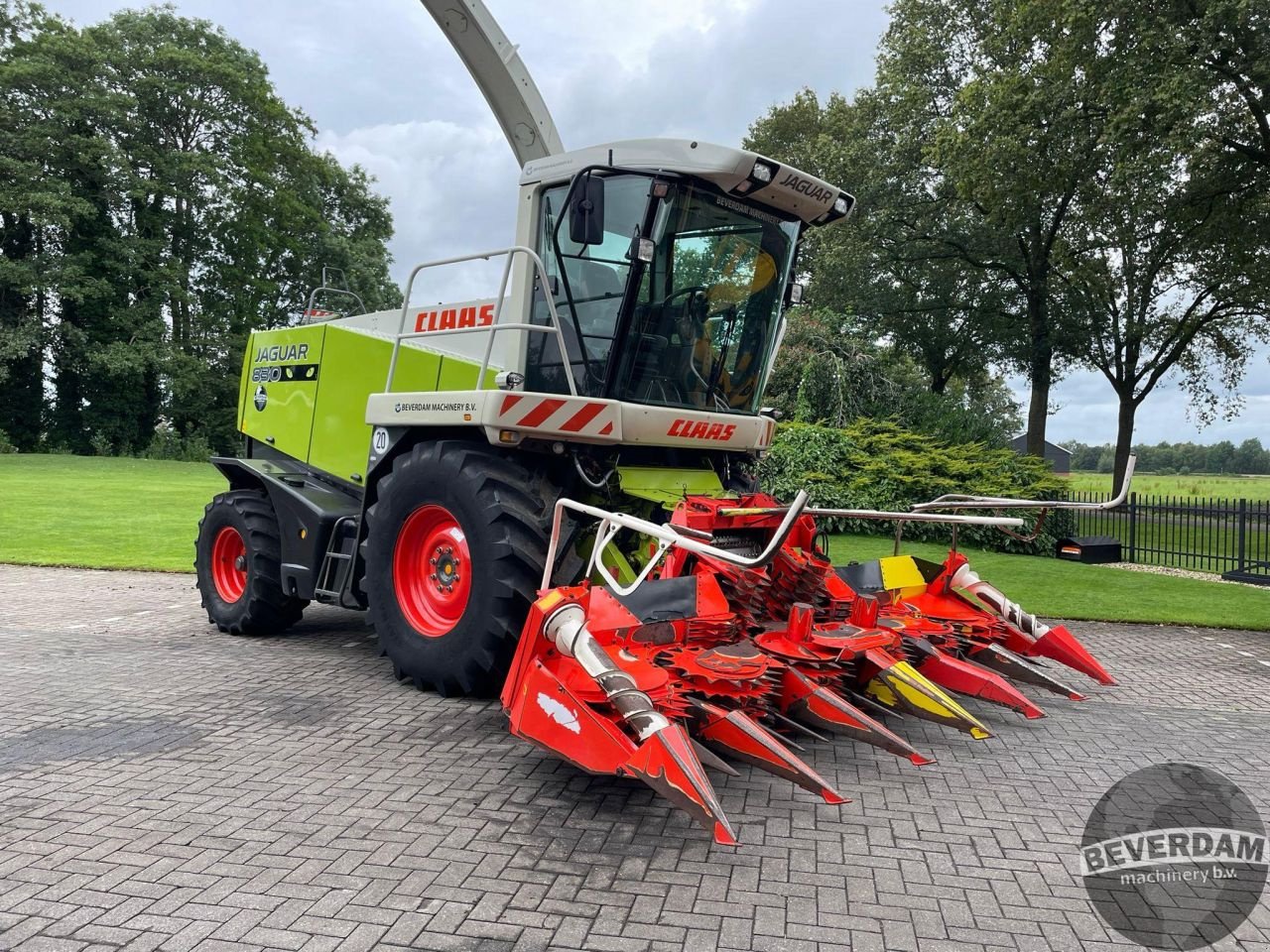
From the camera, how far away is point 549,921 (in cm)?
283

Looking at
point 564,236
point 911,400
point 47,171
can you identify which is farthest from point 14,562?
point 47,171

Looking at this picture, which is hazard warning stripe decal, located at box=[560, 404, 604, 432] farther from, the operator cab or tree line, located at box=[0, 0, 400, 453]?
tree line, located at box=[0, 0, 400, 453]

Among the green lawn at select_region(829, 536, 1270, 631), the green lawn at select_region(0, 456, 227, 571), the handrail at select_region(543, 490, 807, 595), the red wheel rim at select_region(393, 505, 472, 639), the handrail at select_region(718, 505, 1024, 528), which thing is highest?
the handrail at select_region(718, 505, 1024, 528)

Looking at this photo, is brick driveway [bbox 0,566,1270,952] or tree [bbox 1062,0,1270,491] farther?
tree [bbox 1062,0,1270,491]

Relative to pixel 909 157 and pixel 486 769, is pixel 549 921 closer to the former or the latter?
pixel 486 769

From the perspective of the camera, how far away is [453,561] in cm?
548

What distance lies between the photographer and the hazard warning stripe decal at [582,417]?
520 cm

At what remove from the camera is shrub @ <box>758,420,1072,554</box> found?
15.5 metres

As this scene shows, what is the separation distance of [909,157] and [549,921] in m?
22.5

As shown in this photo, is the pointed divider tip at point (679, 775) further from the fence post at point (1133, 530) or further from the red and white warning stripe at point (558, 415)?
the fence post at point (1133, 530)

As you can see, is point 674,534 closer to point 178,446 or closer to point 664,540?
point 664,540

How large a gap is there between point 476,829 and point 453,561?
7.23ft

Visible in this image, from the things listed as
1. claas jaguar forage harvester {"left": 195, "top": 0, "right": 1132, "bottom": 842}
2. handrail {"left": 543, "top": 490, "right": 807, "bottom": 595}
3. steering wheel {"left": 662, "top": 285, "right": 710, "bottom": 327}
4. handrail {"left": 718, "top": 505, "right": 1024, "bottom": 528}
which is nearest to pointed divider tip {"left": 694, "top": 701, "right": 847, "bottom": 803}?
claas jaguar forage harvester {"left": 195, "top": 0, "right": 1132, "bottom": 842}

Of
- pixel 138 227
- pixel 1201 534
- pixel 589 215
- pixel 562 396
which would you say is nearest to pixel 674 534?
pixel 562 396
